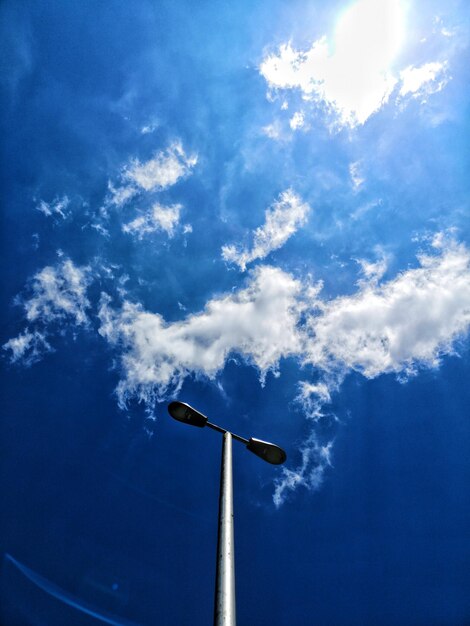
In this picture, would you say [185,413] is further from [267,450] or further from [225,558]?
[225,558]

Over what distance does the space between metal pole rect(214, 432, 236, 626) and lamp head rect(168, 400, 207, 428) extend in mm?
1039

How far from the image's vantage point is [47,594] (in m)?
26.7

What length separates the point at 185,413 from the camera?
5.90 meters

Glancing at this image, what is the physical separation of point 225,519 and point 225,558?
50cm

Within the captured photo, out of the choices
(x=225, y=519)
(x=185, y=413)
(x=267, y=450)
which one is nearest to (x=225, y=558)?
(x=225, y=519)

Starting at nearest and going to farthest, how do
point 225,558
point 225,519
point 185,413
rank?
point 225,558, point 225,519, point 185,413

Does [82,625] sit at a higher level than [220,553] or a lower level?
lower

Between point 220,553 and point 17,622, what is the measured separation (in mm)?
38577

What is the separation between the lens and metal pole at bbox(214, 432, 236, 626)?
10.4 ft

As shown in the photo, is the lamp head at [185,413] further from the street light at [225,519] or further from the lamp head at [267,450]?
the lamp head at [267,450]

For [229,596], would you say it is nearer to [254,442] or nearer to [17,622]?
[254,442]

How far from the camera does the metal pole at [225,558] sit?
318 cm

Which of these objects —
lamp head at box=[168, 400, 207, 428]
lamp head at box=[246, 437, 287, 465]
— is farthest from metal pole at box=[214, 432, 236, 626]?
lamp head at box=[168, 400, 207, 428]

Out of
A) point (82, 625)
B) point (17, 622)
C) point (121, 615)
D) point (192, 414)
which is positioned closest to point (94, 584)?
point (121, 615)
